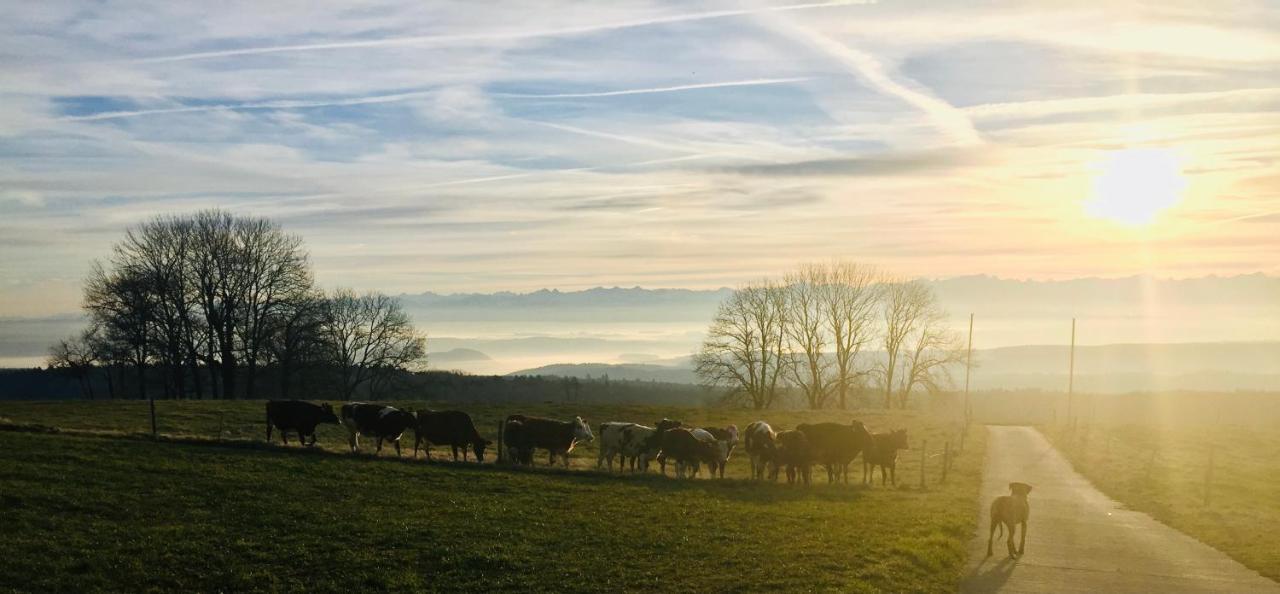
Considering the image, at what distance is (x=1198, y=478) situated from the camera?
3831 centimetres

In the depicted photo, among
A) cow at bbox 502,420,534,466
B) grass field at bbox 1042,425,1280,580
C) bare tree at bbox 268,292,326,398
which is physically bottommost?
grass field at bbox 1042,425,1280,580

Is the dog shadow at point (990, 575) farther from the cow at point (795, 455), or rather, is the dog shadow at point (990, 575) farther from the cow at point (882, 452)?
the cow at point (882, 452)

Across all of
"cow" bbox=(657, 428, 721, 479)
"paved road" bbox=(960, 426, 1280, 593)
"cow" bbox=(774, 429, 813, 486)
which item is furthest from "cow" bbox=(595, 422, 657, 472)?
"paved road" bbox=(960, 426, 1280, 593)

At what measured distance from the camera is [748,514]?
79.1 ft

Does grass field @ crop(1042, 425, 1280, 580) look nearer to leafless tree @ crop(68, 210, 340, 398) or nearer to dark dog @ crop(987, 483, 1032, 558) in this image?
dark dog @ crop(987, 483, 1032, 558)

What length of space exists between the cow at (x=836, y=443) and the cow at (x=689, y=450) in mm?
3221

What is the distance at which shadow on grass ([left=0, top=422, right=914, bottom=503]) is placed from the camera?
30125 mm

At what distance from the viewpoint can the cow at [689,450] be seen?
34.5 meters

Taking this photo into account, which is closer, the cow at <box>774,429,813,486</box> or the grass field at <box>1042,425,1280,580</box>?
the grass field at <box>1042,425,1280,580</box>

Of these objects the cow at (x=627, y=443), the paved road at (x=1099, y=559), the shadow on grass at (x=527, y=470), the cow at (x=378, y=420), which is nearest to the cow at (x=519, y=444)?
the shadow on grass at (x=527, y=470)

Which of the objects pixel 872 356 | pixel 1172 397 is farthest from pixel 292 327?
pixel 1172 397

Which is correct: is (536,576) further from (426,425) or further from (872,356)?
(872,356)

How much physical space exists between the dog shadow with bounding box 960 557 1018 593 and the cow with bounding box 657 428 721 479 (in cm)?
1565

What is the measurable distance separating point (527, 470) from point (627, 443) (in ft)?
16.4
